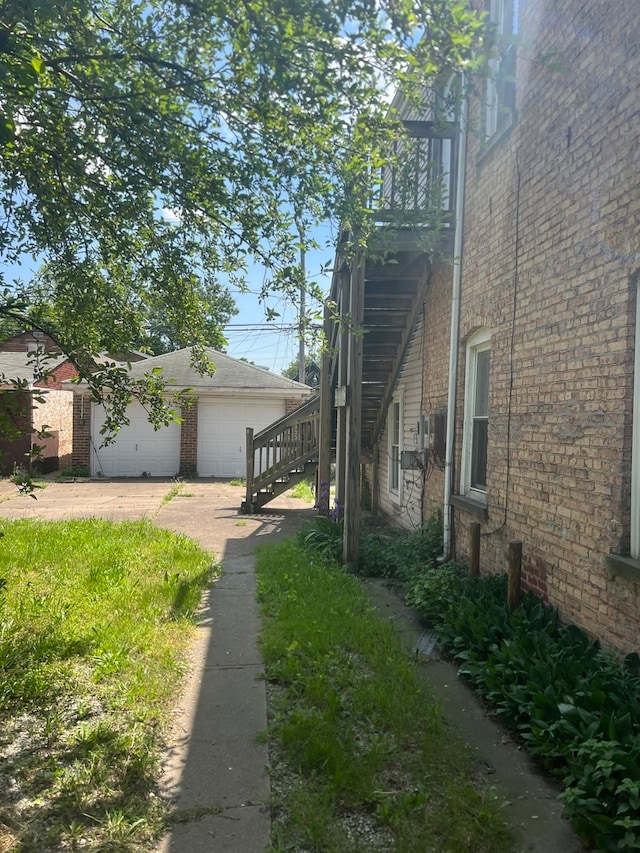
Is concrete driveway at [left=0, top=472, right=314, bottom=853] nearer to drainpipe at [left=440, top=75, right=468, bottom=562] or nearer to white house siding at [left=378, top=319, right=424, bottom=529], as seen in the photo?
white house siding at [left=378, top=319, right=424, bottom=529]

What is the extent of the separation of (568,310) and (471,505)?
2330mm

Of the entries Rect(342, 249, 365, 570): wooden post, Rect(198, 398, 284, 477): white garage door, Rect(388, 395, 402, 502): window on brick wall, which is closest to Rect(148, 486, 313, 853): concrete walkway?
Rect(342, 249, 365, 570): wooden post

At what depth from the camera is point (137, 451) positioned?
17.8 metres

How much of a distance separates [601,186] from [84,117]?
3.33 m

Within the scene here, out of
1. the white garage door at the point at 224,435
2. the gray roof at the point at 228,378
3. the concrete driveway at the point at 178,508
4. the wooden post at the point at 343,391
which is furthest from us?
the white garage door at the point at 224,435

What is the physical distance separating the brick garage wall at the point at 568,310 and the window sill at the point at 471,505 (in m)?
0.10

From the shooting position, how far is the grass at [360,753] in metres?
2.42

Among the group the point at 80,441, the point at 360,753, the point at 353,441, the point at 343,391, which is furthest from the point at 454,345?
the point at 80,441

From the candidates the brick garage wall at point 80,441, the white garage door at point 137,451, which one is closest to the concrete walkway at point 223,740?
the white garage door at point 137,451

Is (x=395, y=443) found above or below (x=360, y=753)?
above

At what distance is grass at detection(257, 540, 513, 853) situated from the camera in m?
2.42

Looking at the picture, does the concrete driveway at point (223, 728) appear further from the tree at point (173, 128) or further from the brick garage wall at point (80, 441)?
the brick garage wall at point (80, 441)

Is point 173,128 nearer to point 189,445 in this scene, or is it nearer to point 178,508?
point 178,508

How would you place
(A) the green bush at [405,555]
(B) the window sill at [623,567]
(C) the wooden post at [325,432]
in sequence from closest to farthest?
1. (B) the window sill at [623,567]
2. (A) the green bush at [405,555]
3. (C) the wooden post at [325,432]
